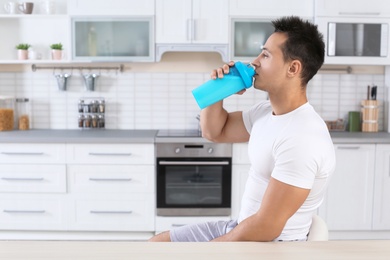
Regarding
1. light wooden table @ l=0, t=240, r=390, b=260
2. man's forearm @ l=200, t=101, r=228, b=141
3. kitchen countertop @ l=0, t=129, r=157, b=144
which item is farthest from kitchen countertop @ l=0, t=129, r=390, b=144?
light wooden table @ l=0, t=240, r=390, b=260

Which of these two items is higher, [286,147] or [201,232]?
[286,147]

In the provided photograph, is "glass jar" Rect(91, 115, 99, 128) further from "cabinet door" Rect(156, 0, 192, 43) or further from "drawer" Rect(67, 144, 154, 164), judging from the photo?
"cabinet door" Rect(156, 0, 192, 43)

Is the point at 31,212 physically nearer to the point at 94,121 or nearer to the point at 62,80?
the point at 94,121

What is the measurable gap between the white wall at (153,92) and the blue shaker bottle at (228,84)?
2570mm

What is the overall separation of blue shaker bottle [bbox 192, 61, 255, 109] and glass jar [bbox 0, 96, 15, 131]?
109 inches

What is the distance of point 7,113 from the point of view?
4.00m

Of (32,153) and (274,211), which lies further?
(32,153)

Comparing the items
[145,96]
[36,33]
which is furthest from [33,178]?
[36,33]

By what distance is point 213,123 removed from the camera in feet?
6.73

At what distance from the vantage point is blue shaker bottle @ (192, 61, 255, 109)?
1.59 metres

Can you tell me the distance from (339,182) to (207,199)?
98 centimetres

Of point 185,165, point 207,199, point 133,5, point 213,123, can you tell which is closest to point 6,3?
point 133,5

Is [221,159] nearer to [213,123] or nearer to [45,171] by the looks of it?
[45,171]

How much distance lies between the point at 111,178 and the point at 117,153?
187mm
